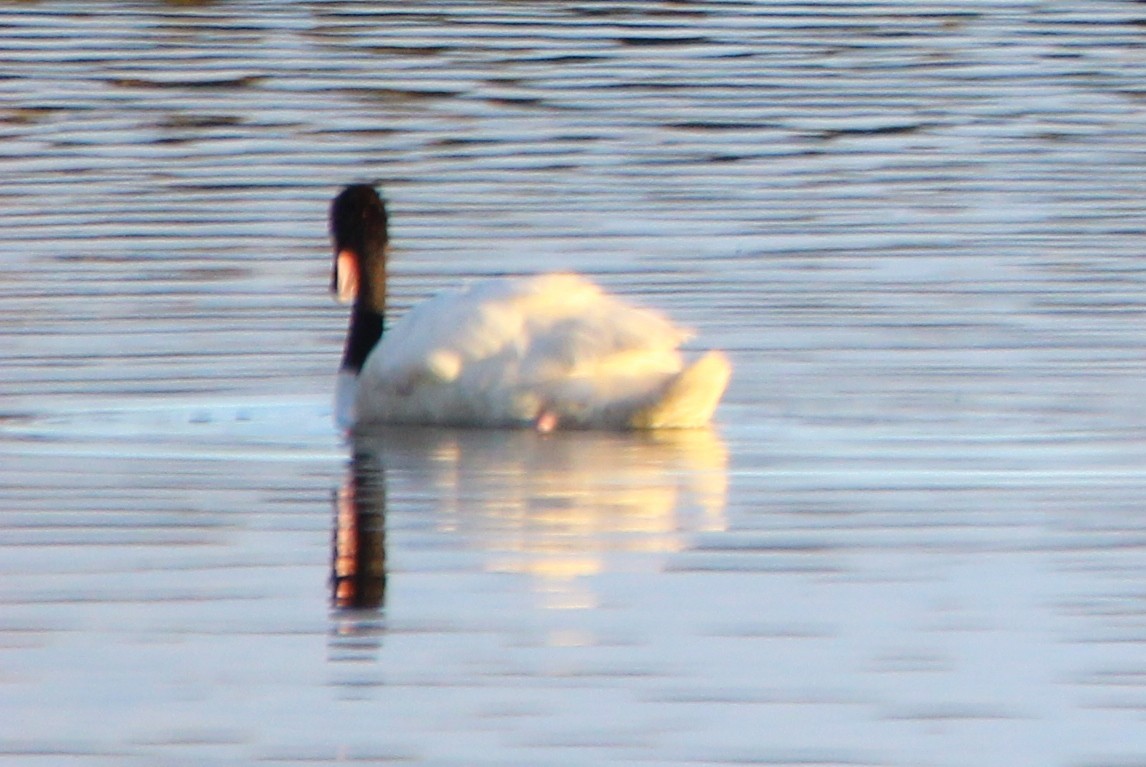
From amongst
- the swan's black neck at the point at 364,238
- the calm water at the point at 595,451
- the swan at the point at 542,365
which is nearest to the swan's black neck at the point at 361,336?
the swan's black neck at the point at 364,238

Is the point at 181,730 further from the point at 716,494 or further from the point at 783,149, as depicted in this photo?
the point at 783,149

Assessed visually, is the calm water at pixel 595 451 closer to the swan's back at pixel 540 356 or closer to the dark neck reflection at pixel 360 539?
the dark neck reflection at pixel 360 539

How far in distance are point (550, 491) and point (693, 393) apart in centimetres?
130

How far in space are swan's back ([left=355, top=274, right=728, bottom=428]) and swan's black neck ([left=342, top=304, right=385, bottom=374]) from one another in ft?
2.67

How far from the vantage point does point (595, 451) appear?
12367mm

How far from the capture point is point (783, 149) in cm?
2245

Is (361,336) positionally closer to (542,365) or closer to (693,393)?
(542,365)

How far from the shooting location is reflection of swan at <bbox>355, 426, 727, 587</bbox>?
1041 centimetres

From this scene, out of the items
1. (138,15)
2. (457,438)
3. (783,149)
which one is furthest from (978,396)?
(138,15)

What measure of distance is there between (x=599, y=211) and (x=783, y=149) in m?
3.35

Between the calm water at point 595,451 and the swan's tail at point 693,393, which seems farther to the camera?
the swan's tail at point 693,393

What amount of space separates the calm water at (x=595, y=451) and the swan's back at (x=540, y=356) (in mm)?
163

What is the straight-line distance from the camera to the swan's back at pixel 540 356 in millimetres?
12570

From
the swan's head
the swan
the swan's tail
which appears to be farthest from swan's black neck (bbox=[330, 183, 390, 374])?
the swan's tail
